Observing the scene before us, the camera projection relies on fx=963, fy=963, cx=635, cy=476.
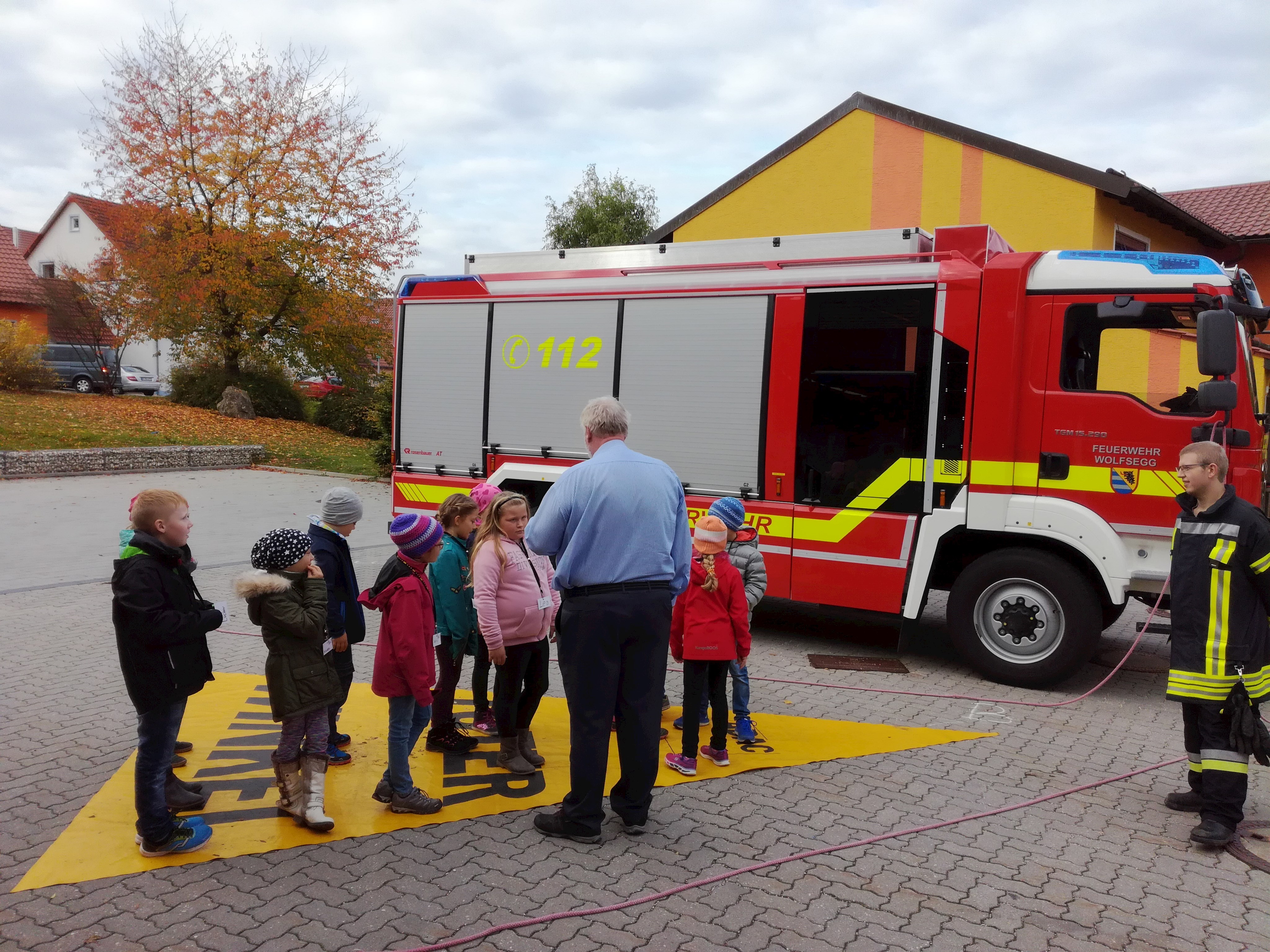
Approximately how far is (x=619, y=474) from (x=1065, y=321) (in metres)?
3.90

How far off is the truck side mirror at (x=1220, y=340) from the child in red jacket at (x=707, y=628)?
310 cm

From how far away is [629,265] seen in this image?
8.04 metres

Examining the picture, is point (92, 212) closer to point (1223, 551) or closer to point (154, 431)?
point (154, 431)

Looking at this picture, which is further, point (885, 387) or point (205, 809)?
point (885, 387)

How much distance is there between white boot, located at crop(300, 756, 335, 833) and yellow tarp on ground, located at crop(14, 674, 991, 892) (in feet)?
0.16

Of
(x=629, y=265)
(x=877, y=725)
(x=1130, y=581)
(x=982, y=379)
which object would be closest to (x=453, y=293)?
A: (x=629, y=265)

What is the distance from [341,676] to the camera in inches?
166

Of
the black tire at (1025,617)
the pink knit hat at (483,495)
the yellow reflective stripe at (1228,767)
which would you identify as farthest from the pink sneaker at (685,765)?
the black tire at (1025,617)

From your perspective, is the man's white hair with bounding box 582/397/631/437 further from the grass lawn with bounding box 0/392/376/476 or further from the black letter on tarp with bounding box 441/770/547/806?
the grass lawn with bounding box 0/392/376/476

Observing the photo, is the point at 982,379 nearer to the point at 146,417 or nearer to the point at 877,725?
the point at 877,725

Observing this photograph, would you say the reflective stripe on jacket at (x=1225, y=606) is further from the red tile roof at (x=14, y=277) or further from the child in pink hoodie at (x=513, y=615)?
the red tile roof at (x=14, y=277)

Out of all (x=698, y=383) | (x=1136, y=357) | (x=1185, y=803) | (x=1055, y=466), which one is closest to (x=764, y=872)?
(x=1185, y=803)

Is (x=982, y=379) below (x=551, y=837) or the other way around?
the other way around

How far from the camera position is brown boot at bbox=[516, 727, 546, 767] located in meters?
4.80
